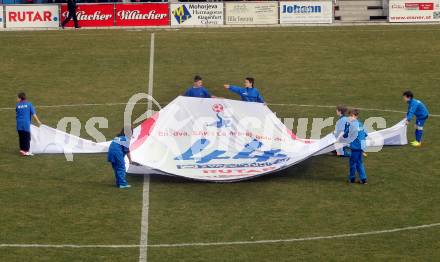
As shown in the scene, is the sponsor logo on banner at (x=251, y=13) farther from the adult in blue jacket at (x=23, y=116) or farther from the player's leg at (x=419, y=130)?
the adult in blue jacket at (x=23, y=116)

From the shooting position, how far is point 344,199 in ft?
92.9

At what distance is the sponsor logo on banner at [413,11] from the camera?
59625 mm

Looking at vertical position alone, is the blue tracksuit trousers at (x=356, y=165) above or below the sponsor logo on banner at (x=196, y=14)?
below

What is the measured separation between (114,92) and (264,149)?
51.2 feet

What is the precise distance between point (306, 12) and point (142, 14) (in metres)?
8.90

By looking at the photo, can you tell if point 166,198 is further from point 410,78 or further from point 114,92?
point 410,78

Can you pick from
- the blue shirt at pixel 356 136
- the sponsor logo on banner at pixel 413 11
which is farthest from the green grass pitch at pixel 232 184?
the sponsor logo on banner at pixel 413 11

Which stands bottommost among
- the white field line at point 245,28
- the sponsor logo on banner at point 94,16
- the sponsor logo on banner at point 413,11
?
the white field line at point 245,28

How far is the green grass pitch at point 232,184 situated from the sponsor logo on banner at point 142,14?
4.11 meters

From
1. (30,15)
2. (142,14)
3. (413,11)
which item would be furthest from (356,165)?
(30,15)

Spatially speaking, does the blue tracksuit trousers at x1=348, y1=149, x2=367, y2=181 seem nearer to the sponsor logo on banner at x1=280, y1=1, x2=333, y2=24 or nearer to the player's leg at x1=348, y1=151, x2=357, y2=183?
the player's leg at x1=348, y1=151, x2=357, y2=183

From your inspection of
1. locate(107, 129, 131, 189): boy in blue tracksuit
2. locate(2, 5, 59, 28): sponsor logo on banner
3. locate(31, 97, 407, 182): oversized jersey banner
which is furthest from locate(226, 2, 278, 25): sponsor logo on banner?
locate(107, 129, 131, 189): boy in blue tracksuit

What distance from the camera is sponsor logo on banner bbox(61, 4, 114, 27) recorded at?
193 feet

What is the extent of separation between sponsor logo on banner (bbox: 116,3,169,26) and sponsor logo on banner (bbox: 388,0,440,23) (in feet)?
40.9
